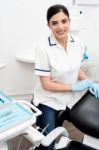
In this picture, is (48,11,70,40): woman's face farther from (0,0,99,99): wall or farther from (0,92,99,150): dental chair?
(0,0,99,99): wall

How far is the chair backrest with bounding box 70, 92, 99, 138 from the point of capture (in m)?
1.43

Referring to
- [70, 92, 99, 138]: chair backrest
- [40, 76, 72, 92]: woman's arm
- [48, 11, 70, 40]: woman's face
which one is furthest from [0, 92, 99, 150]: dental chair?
[48, 11, 70, 40]: woman's face

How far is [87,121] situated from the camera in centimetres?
145

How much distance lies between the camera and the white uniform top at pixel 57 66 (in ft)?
5.57

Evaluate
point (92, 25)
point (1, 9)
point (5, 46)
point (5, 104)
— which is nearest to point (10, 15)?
point (1, 9)

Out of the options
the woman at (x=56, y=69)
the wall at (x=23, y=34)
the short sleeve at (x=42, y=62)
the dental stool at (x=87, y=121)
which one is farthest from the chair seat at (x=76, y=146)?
the wall at (x=23, y=34)

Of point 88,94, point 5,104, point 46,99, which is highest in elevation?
point 5,104

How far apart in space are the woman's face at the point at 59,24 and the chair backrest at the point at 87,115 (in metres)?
0.45

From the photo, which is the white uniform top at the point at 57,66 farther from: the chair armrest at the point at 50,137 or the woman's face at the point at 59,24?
the chair armrest at the point at 50,137

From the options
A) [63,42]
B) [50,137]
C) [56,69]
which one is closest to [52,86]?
[56,69]

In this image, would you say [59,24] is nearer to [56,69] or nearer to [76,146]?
[56,69]

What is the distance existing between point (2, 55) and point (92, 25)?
0.99m

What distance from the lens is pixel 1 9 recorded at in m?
2.26

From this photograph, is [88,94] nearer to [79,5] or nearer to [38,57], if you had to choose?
[38,57]
